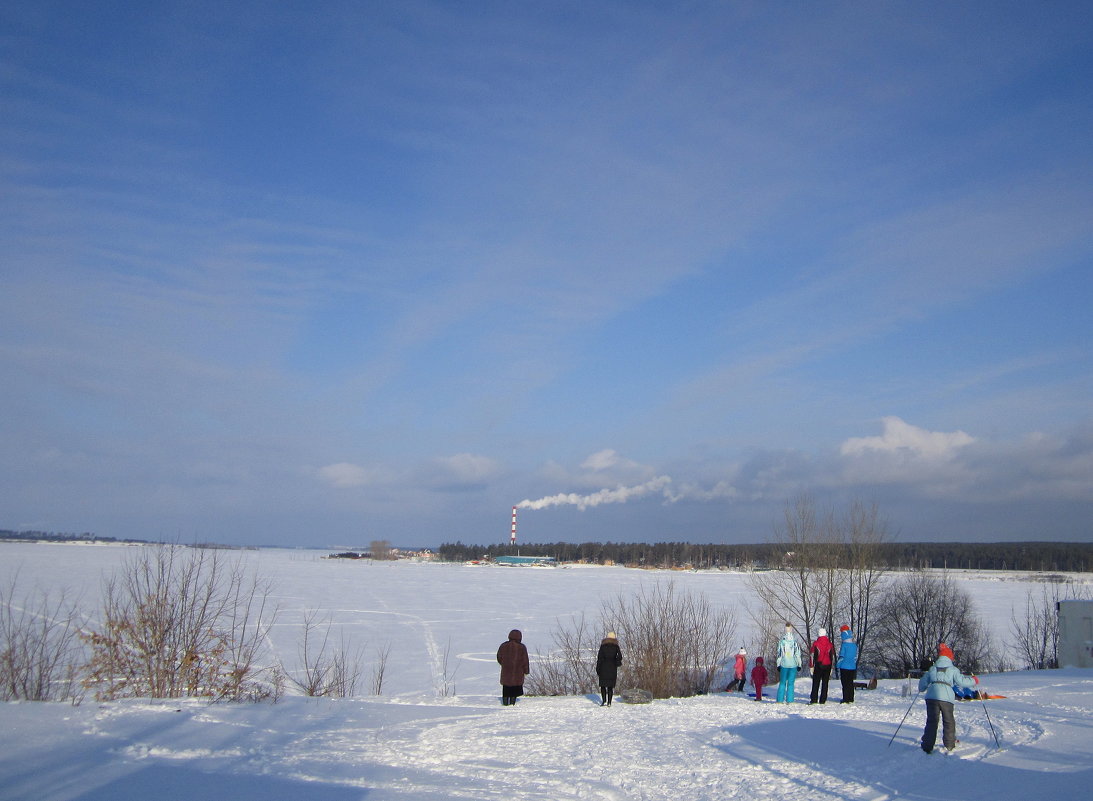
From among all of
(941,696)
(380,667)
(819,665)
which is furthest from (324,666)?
(941,696)

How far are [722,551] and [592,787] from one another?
169746 millimetres

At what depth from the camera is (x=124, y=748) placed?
8.40 meters

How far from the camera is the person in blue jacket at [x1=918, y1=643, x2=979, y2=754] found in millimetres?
9508

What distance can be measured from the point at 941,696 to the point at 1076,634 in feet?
68.1

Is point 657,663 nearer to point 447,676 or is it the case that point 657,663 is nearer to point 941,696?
point 447,676

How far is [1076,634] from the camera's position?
25625 millimetres

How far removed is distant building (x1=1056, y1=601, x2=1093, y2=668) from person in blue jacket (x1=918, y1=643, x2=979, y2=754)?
786 inches

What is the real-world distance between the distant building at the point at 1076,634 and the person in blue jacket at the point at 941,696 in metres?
20.0

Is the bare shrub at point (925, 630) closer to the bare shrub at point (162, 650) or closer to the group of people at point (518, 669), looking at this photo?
the group of people at point (518, 669)

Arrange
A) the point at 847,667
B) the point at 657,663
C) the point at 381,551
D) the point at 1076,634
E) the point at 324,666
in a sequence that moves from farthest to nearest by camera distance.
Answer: the point at 381,551 < the point at 1076,634 < the point at 324,666 < the point at 657,663 < the point at 847,667

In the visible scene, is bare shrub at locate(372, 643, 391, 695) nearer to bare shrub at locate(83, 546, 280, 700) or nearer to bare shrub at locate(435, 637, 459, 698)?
bare shrub at locate(435, 637, 459, 698)

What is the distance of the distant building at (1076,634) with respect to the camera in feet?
82.8

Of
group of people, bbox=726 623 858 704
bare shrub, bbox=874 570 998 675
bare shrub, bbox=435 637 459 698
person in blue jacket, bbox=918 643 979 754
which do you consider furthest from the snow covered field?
bare shrub, bbox=874 570 998 675

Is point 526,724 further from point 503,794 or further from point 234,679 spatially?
point 234,679
